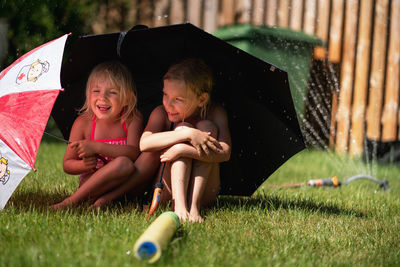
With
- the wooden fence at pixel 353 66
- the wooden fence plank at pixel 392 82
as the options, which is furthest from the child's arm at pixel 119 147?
the wooden fence plank at pixel 392 82

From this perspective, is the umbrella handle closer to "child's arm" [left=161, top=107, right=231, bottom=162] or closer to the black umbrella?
"child's arm" [left=161, top=107, right=231, bottom=162]

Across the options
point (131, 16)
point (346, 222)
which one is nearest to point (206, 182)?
point (346, 222)

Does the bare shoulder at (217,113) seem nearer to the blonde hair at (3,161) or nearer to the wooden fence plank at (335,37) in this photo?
the blonde hair at (3,161)

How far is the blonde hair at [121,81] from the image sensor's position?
2.52 metres

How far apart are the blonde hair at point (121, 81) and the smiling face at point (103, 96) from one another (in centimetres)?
2

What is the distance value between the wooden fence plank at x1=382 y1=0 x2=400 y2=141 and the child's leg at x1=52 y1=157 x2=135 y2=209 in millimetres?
4564

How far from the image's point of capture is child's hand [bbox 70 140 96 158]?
94.4 inches

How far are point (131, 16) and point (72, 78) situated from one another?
4424 mm

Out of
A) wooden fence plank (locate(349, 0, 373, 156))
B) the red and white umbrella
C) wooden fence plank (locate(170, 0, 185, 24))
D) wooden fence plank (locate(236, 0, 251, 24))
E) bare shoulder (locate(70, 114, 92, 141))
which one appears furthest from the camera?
wooden fence plank (locate(170, 0, 185, 24))

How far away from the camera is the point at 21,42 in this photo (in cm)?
575

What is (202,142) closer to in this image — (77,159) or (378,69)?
(77,159)

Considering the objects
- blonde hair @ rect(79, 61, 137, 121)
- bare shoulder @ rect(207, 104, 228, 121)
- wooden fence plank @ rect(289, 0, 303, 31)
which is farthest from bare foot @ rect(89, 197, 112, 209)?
wooden fence plank @ rect(289, 0, 303, 31)

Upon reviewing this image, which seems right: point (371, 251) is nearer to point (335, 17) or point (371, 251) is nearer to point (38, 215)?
point (38, 215)

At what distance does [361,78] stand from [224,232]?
4554mm
